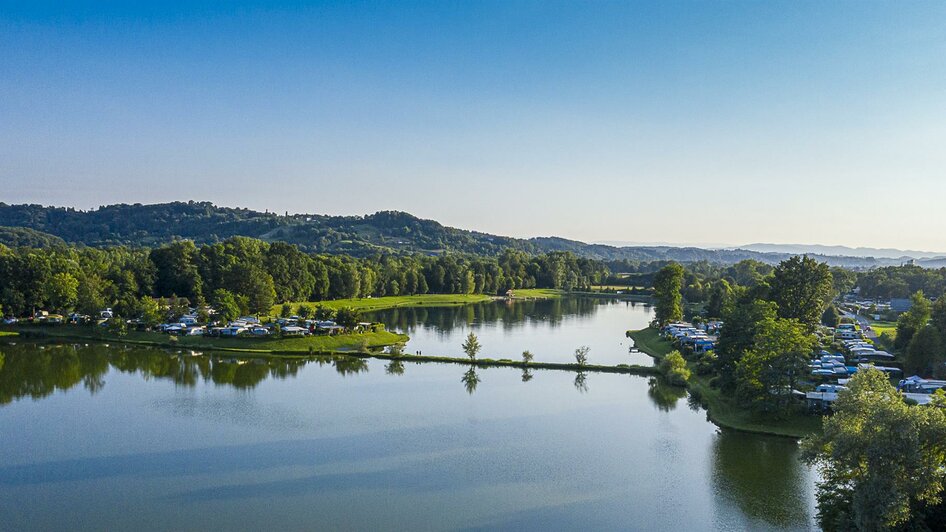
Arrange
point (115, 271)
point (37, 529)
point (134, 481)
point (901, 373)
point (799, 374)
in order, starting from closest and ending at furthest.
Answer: point (37, 529) → point (134, 481) → point (799, 374) → point (901, 373) → point (115, 271)

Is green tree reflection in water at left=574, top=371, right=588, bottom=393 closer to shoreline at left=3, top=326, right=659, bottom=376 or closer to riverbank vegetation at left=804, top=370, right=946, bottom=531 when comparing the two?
shoreline at left=3, top=326, right=659, bottom=376

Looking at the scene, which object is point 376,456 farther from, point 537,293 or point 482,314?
point 537,293

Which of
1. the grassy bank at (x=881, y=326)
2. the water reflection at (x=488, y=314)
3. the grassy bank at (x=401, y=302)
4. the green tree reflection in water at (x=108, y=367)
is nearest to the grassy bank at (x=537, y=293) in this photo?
the water reflection at (x=488, y=314)

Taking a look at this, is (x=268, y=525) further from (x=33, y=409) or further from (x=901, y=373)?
(x=901, y=373)

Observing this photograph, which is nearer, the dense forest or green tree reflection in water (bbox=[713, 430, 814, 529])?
green tree reflection in water (bbox=[713, 430, 814, 529])

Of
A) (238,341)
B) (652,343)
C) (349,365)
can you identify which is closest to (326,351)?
(349,365)

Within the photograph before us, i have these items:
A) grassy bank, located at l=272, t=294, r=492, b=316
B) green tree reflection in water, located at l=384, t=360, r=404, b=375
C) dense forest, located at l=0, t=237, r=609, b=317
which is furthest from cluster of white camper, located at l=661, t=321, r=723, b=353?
dense forest, located at l=0, t=237, r=609, b=317

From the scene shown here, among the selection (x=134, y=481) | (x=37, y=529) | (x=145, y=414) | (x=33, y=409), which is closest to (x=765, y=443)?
(x=134, y=481)
